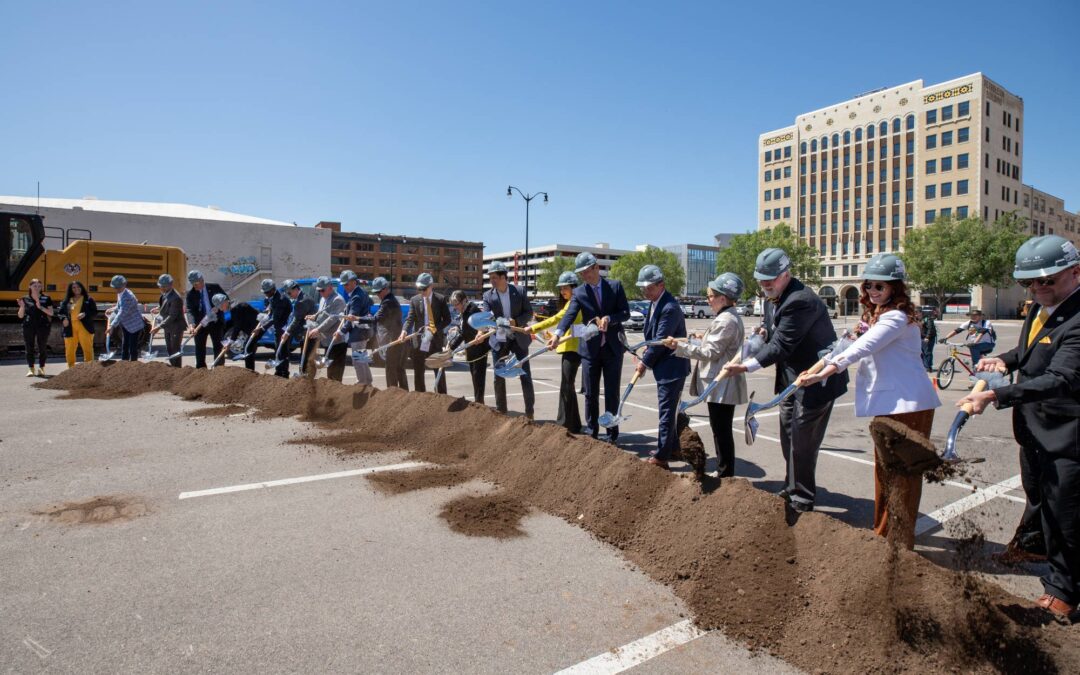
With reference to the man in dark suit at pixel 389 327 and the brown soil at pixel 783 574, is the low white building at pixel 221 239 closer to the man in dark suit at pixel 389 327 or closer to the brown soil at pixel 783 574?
the man in dark suit at pixel 389 327

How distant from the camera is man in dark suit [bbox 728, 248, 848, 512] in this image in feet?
13.6

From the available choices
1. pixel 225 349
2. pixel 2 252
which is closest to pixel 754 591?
pixel 225 349

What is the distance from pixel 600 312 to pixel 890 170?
88.5 metres

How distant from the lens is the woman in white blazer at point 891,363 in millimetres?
3600

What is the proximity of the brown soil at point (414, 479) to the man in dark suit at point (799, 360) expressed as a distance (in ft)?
8.63

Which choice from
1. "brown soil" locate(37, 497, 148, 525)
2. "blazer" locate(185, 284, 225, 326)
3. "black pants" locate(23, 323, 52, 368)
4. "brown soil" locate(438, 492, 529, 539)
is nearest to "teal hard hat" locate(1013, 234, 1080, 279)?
"brown soil" locate(438, 492, 529, 539)

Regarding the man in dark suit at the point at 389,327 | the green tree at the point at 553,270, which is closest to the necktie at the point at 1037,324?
the man in dark suit at the point at 389,327

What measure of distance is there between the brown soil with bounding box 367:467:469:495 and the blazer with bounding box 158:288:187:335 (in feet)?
27.1

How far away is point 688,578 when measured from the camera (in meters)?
3.39

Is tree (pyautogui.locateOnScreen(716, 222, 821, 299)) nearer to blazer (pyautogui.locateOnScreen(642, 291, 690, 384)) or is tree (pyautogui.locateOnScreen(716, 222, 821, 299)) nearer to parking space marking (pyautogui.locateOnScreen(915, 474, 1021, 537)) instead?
parking space marking (pyautogui.locateOnScreen(915, 474, 1021, 537))

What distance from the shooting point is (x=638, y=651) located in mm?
2781

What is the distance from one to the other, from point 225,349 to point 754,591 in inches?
401

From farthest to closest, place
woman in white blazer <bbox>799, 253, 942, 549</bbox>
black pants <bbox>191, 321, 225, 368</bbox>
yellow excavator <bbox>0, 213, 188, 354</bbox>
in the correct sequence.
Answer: yellow excavator <bbox>0, 213, 188, 354</bbox>, black pants <bbox>191, 321, 225, 368</bbox>, woman in white blazer <bbox>799, 253, 942, 549</bbox>

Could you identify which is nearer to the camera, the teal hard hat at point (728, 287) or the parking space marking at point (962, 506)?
the parking space marking at point (962, 506)
